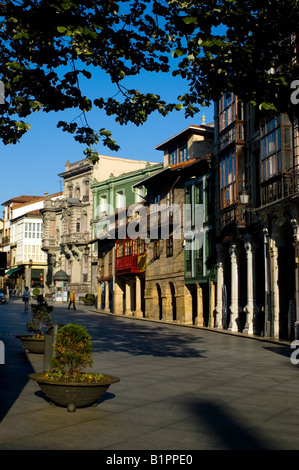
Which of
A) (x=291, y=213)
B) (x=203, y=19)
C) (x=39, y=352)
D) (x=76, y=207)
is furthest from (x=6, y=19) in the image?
(x=76, y=207)

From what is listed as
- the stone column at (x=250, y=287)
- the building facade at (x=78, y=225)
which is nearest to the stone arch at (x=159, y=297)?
the stone column at (x=250, y=287)

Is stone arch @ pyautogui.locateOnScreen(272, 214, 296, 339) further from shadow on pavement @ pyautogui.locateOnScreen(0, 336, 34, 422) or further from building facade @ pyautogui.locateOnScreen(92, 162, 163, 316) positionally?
building facade @ pyautogui.locateOnScreen(92, 162, 163, 316)

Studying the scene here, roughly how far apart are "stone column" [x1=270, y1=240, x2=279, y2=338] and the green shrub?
16.8 metres

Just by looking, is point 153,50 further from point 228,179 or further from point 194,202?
point 194,202

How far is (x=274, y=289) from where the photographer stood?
24.7m

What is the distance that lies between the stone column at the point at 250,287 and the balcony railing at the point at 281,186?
339 cm

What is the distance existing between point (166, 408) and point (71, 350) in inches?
69.5

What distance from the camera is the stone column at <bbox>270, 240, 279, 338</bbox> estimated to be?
79.9 ft

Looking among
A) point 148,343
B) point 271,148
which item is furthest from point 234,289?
point 148,343

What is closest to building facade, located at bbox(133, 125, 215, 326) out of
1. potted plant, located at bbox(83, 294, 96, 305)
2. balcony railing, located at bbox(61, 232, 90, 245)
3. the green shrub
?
potted plant, located at bbox(83, 294, 96, 305)

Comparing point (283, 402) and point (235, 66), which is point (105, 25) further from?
point (283, 402)

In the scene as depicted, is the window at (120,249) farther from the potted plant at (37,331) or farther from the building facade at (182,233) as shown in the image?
the potted plant at (37,331)

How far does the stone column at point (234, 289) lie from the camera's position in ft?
95.3
